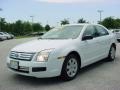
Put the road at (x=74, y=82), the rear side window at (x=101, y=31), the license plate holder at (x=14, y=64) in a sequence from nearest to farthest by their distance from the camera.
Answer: the road at (x=74, y=82) → the license plate holder at (x=14, y=64) → the rear side window at (x=101, y=31)

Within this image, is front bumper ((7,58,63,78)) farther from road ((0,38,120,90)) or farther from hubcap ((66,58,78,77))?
hubcap ((66,58,78,77))

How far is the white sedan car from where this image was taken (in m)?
5.50

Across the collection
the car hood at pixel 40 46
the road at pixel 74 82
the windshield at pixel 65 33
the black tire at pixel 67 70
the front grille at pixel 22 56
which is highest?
the windshield at pixel 65 33

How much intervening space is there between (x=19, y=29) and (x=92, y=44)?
6979 cm

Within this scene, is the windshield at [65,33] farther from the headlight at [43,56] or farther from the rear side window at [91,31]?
the headlight at [43,56]

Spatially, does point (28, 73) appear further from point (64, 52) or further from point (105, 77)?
point (105, 77)

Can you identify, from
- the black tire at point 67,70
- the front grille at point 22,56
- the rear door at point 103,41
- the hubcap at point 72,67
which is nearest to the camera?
the front grille at point 22,56

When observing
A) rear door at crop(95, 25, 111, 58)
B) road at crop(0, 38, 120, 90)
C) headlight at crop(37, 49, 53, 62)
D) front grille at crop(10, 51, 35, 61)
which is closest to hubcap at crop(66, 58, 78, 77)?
road at crop(0, 38, 120, 90)

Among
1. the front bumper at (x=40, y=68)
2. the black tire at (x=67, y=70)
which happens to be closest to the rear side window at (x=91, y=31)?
the black tire at (x=67, y=70)

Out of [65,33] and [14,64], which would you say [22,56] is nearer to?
[14,64]

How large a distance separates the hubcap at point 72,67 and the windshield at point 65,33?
776 millimetres

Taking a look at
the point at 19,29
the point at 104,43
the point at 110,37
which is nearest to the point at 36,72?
the point at 104,43

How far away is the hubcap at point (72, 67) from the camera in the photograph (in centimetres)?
600

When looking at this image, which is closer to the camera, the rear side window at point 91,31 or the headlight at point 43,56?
the headlight at point 43,56
